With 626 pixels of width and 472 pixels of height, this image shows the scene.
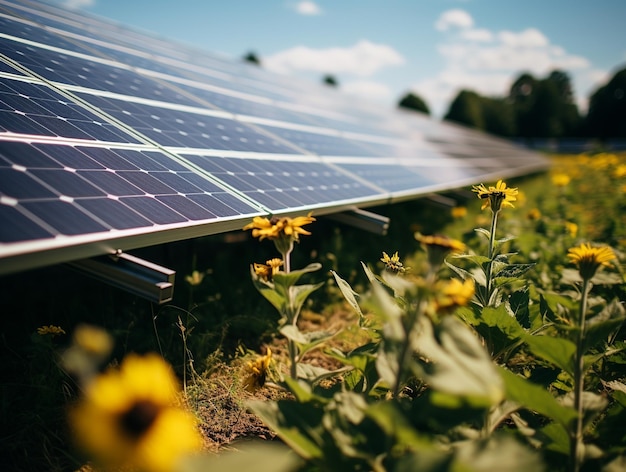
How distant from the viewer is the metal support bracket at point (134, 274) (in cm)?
239

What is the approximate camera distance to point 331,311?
482 centimetres

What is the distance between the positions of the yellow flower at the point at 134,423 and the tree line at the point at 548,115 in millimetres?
57376

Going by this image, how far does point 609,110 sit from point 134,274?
7688 centimetres

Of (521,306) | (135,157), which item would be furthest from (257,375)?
(135,157)

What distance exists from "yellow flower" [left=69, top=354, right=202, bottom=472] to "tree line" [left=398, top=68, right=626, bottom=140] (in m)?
57.4

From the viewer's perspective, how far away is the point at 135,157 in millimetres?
3404

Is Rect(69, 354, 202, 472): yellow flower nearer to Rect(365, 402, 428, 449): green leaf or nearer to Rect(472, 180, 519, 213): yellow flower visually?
Rect(365, 402, 428, 449): green leaf

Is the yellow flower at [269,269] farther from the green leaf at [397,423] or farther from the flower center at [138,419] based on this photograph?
the flower center at [138,419]

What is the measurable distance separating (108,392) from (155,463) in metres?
0.23

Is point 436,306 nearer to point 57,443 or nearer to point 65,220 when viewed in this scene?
point 65,220

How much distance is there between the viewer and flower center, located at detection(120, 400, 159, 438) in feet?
3.60

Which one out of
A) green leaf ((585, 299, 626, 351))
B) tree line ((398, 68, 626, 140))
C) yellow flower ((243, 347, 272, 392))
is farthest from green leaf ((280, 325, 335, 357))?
tree line ((398, 68, 626, 140))

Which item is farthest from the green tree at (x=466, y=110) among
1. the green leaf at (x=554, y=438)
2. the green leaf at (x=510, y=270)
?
the green leaf at (x=554, y=438)

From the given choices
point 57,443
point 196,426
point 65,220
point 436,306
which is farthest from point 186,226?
point 436,306
